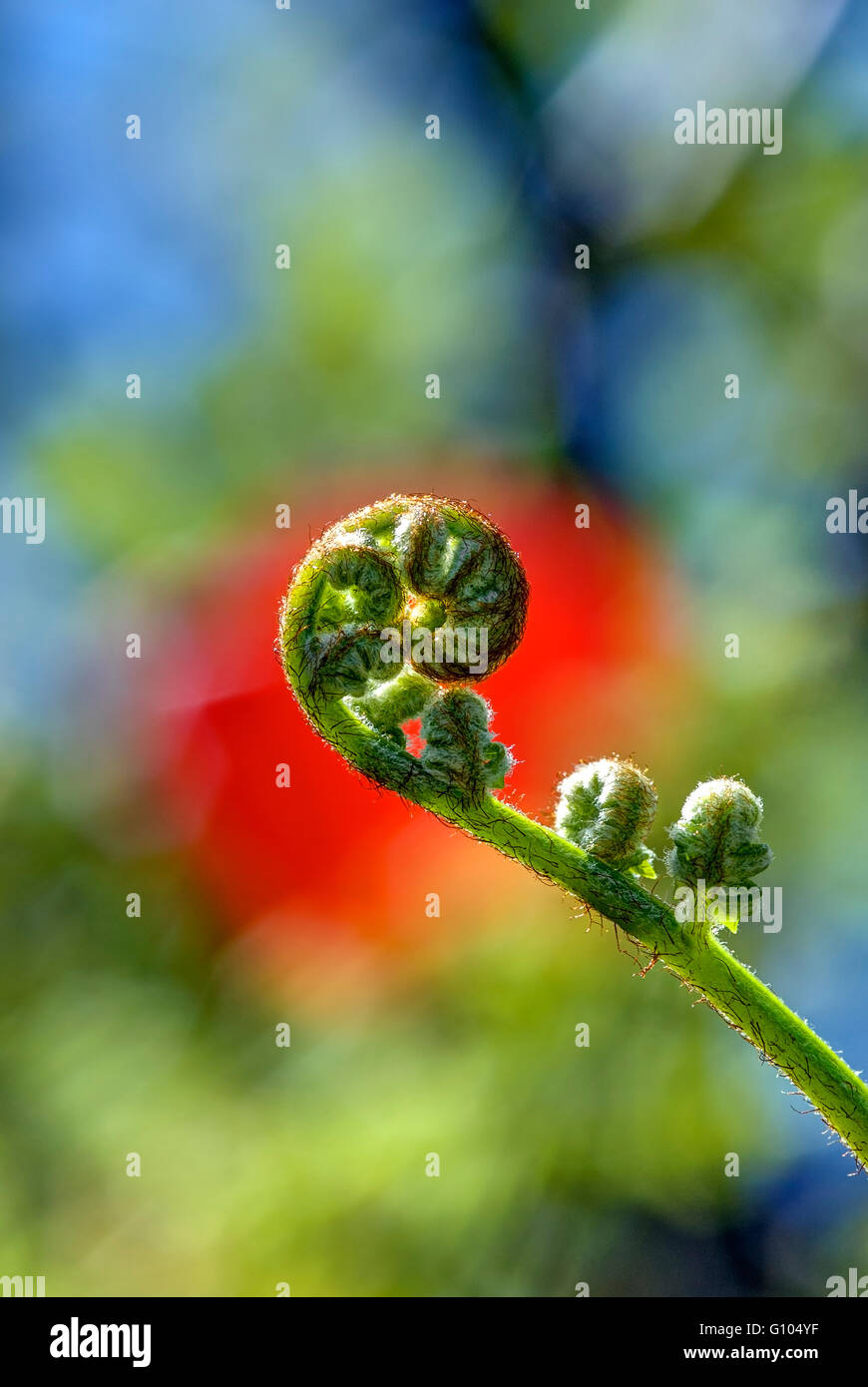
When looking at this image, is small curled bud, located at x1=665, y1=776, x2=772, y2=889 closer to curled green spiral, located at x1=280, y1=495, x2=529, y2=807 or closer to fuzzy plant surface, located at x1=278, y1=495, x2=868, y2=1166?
fuzzy plant surface, located at x1=278, y1=495, x2=868, y2=1166

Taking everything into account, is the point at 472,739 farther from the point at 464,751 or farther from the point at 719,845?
the point at 719,845

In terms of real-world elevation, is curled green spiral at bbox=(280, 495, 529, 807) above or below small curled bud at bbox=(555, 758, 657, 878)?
above

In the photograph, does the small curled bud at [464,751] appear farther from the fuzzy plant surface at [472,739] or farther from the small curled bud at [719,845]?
the small curled bud at [719,845]

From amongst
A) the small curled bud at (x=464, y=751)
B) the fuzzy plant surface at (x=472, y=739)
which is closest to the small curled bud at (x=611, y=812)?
the fuzzy plant surface at (x=472, y=739)

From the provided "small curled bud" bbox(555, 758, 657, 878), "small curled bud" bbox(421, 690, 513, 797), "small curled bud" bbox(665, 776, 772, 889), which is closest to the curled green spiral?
"small curled bud" bbox(421, 690, 513, 797)

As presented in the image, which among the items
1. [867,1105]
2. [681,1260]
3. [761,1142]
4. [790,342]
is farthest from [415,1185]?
[790,342]

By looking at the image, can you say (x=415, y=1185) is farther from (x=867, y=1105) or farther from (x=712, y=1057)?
(x=867, y=1105)

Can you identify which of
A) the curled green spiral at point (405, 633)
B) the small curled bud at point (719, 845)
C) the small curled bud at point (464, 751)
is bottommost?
the small curled bud at point (719, 845)
